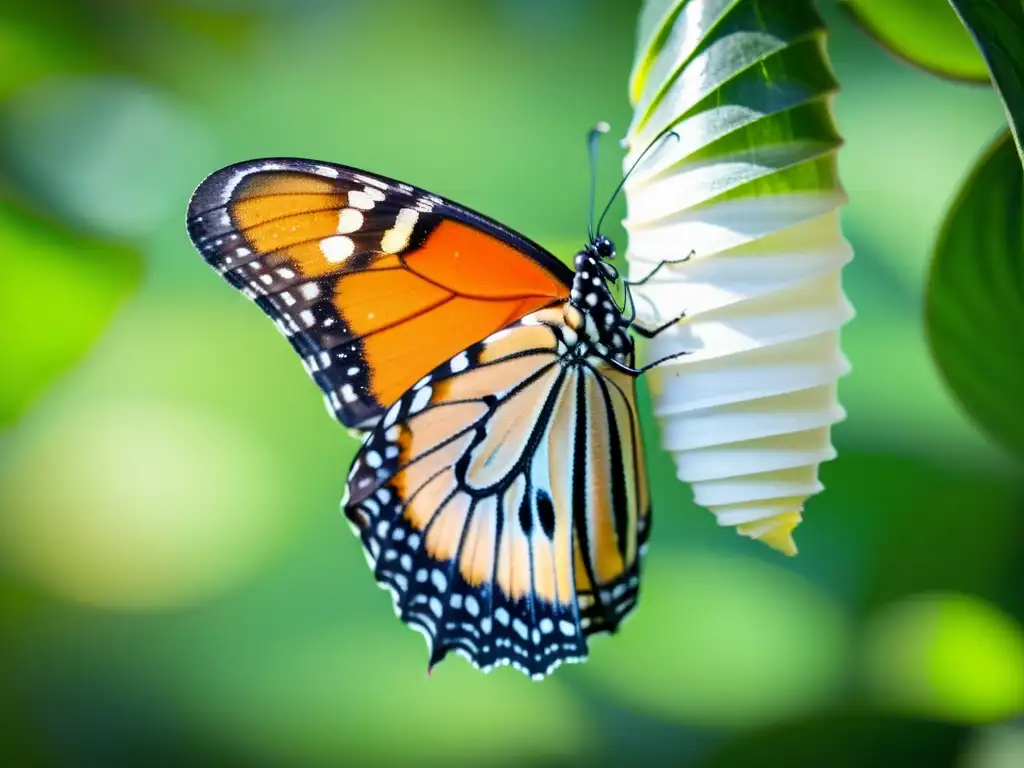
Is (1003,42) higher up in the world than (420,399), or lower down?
higher up

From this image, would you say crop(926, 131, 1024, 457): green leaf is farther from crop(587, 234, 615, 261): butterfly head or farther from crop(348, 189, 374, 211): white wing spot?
crop(348, 189, 374, 211): white wing spot

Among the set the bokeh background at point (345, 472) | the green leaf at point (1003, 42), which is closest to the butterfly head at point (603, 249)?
the green leaf at point (1003, 42)

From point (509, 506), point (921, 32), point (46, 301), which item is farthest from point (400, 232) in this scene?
point (46, 301)

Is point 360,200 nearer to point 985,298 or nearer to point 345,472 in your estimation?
point 985,298

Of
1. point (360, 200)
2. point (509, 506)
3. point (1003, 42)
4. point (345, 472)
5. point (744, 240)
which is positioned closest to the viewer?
point (1003, 42)

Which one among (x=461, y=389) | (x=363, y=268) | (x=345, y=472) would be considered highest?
(x=363, y=268)

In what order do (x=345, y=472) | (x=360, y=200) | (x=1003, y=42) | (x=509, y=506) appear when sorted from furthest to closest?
(x=345, y=472)
(x=509, y=506)
(x=360, y=200)
(x=1003, y=42)
